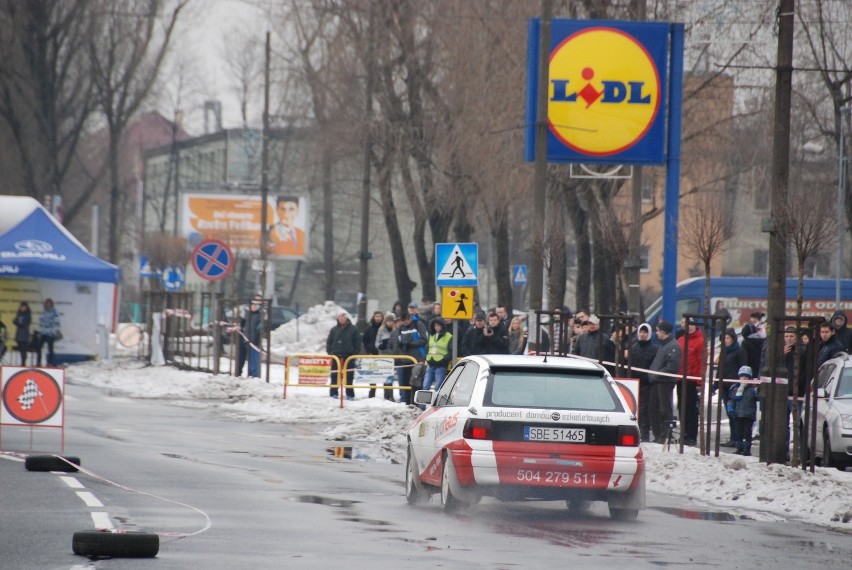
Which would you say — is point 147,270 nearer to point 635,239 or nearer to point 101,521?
point 635,239

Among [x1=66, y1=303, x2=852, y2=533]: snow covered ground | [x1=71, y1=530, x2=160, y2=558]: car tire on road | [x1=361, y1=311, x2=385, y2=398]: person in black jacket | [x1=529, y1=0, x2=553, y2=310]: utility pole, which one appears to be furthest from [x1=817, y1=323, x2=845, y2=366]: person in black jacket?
[x1=361, y1=311, x2=385, y2=398]: person in black jacket

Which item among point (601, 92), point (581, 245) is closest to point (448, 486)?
point (601, 92)

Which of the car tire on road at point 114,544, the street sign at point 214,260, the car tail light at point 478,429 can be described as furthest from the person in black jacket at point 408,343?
the car tire on road at point 114,544

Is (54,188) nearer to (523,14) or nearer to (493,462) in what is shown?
(523,14)

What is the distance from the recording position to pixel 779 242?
1877 centimetres

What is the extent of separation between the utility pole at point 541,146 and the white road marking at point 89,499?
12633 mm

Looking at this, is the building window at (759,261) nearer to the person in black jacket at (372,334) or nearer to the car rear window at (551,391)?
the person in black jacket at (372,334)

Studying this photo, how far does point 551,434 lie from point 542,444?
111mm

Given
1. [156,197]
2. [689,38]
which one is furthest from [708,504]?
[156,197]

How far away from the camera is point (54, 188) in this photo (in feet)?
166

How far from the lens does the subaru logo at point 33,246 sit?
37.4m

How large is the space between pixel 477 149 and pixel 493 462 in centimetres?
2447

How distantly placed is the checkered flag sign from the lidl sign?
10811mm

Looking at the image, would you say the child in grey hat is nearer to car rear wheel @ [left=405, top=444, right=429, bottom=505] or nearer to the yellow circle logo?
the yellow circle logo
